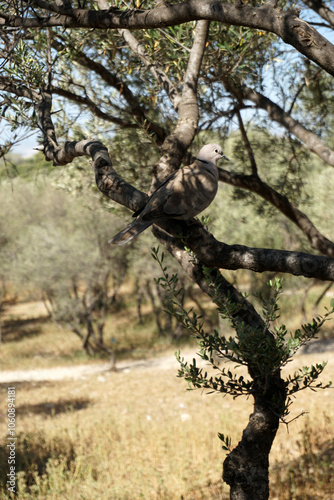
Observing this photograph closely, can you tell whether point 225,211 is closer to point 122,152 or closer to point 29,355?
point 29,355

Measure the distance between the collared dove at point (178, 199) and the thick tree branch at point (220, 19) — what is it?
100 centimetres

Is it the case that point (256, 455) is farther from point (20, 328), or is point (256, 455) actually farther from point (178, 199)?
point (20, 328)

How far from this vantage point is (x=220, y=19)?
279cm

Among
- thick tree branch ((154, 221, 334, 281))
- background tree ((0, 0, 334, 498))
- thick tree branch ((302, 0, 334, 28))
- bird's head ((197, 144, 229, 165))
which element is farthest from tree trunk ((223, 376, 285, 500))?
thick tree branch ((302, 0, 334, 28))

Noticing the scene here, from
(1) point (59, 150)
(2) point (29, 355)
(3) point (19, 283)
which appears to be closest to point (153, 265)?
(3) point (19, 283)

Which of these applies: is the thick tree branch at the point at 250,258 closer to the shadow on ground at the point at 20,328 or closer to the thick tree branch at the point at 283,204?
the thick tree branch at the point at 283,204

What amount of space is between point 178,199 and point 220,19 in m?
1.11

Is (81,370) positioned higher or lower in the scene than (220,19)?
higher

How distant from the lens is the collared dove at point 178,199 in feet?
9.78

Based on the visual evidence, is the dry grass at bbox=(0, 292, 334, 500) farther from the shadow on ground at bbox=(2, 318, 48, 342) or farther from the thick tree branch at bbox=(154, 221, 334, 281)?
the shadow on ground at bbox=(2, 318, 48, 342)

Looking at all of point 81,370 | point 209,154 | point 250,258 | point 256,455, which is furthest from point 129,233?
point 81,370

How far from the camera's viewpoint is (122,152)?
25.8 ft

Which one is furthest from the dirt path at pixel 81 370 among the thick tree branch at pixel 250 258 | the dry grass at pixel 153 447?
the thick tree branch at pixel 250 258

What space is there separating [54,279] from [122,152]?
19.6m
